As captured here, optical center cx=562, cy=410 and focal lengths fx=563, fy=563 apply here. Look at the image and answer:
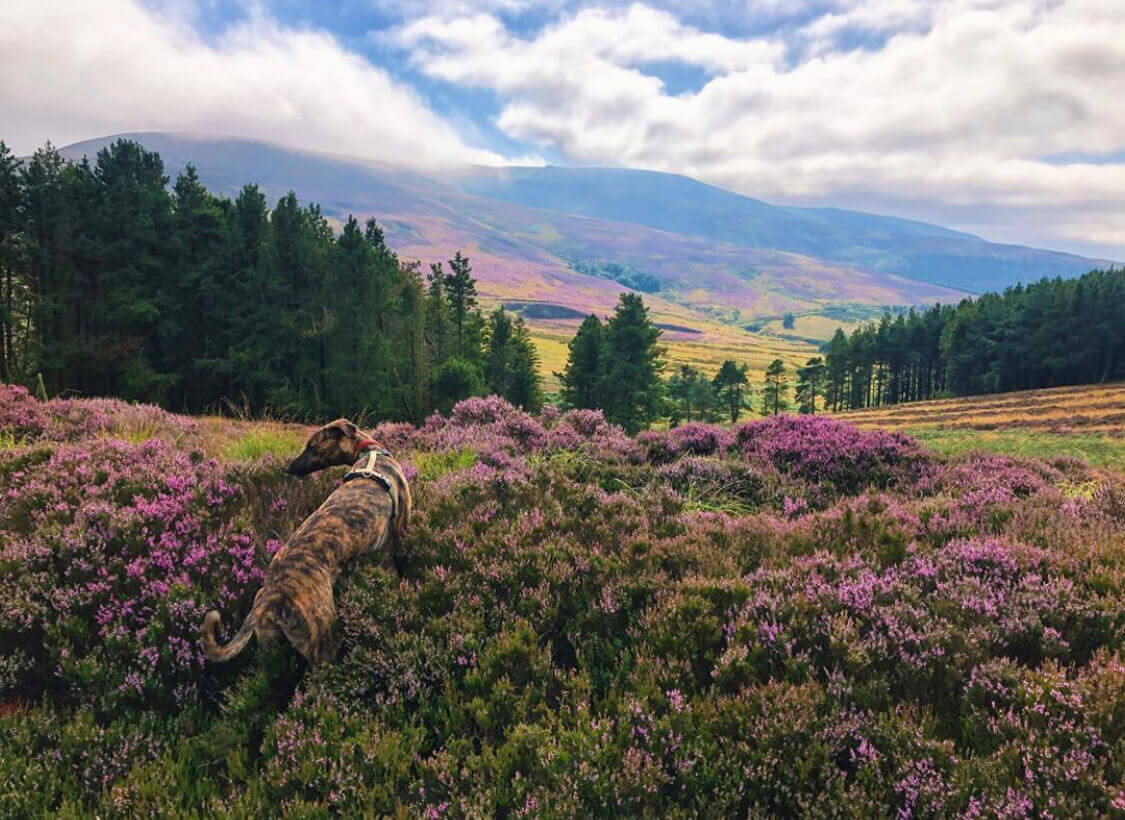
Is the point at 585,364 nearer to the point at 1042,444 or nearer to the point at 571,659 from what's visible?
the point at 1042,444

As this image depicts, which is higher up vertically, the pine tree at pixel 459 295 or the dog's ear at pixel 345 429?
the pine tree at pixel 459 295

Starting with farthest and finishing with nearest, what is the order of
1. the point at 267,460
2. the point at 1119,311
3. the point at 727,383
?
the point at 727,383 < the point at 1119,311 < the point at 267,460

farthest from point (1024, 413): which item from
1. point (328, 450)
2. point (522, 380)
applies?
point (328, 450)

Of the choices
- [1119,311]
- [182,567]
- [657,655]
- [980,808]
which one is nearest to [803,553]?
[657,655]

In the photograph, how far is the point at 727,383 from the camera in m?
102

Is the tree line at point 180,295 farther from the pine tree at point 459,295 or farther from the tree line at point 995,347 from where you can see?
the tree line at point 995,347

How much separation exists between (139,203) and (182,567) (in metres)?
42.7

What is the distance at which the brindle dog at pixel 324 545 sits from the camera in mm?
3986

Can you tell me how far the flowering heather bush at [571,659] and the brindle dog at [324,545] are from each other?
254mm

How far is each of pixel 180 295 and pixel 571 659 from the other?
145 feet

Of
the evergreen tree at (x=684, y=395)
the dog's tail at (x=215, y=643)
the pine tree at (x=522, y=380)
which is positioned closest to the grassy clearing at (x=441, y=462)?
the dog's tail at (x=215, y=643)

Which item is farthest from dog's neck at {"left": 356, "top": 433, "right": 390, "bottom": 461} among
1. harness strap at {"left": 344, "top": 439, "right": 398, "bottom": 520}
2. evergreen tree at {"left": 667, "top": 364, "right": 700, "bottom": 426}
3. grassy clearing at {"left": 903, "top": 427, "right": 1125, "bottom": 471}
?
evergreen tree at {"left": 667, "top": 364, "right": 700, "bottom": 426}

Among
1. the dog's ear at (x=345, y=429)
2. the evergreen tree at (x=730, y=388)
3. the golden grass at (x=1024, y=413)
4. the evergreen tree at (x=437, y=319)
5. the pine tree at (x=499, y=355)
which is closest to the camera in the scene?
the dog's ear at (x=345, y=429)

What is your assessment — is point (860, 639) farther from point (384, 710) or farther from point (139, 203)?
point (139, 203)
